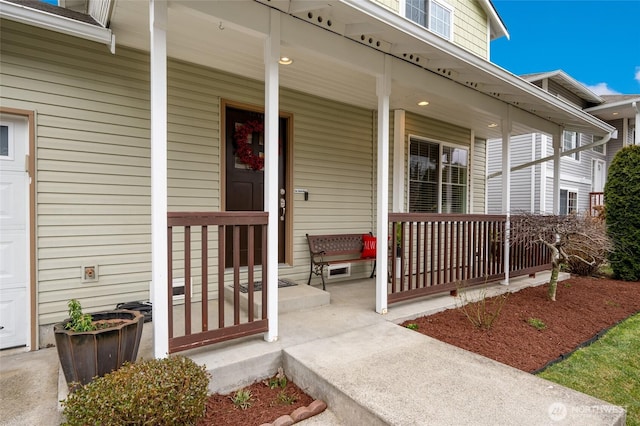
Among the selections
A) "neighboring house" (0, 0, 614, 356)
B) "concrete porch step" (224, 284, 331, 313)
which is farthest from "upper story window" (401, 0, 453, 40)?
"concrete porch step" (224, 284, 331, 313)

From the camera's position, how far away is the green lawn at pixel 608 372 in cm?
242

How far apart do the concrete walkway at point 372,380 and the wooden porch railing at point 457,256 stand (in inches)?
34.4

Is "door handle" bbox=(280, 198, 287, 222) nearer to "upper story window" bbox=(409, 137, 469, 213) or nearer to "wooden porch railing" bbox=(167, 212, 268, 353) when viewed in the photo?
"wooden porch railing" bbox=(167, 212, 268, 353)

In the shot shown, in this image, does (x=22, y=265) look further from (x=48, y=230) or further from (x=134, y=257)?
(x=134, y=257)

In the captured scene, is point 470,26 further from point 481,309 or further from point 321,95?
point 481,309

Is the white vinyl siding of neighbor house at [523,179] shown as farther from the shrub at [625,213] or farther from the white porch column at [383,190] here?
the white porch column at [383,190]

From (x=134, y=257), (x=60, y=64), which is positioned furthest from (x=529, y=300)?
(x=60, y=64)

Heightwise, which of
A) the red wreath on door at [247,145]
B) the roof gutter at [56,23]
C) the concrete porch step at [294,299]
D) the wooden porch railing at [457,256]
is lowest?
the concrete porch step at [294,299]

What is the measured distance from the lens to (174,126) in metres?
3.76

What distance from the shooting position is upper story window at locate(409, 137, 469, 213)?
629cm

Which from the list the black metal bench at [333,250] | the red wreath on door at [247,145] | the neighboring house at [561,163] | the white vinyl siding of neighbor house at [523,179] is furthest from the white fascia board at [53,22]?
the white vinyl siding of neighbor house at [523,179]

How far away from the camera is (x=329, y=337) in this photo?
9.61ft

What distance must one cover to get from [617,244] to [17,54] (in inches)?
341

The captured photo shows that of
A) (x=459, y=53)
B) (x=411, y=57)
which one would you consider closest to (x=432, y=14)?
(x=411, y=57)
